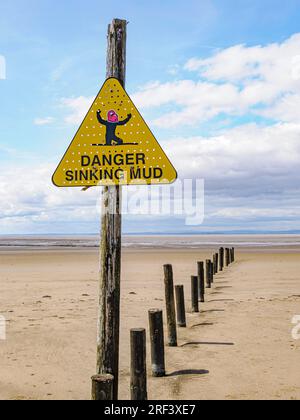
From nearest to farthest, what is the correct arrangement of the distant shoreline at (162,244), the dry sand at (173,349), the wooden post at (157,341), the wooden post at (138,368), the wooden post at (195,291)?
the wooden post at (138,368) → the dry sand at (173,349) → the wooden post at (157,341) → the wooden post at (195,291) → the distant shoreline at (162,244)

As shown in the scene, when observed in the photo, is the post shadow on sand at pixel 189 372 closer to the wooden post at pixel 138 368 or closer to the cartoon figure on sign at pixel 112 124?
the wooden post at pixel 138 368

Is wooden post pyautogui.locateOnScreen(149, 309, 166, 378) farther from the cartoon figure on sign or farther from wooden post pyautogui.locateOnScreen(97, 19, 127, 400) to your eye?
the cartoon figure on sign

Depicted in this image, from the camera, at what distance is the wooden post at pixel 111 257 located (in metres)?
5.55

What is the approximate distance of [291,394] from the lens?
262 inches

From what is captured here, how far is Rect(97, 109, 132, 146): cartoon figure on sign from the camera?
17.1 feet

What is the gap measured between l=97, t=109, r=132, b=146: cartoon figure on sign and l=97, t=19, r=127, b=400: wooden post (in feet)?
1.71

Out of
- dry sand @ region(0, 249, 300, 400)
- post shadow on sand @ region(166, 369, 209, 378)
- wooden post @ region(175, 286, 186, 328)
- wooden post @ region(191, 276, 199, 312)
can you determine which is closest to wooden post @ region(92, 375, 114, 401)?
dry sand @ region(0, 249, 300, 400)

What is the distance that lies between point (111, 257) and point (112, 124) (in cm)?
155

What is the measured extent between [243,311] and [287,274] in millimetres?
10232

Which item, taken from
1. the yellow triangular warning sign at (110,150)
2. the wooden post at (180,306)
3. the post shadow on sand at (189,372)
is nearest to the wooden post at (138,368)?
the post shadow on sand at (189,372)

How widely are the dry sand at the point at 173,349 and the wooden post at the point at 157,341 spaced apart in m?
0.20

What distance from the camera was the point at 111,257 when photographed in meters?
5.56

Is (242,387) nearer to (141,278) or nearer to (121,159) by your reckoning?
(121,159)

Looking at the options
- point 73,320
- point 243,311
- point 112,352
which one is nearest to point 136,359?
point 112,352
